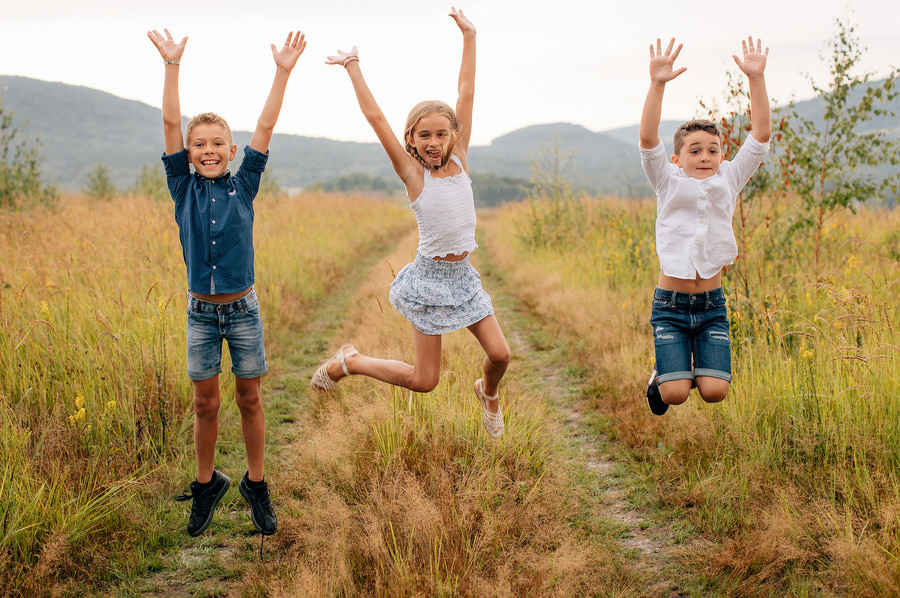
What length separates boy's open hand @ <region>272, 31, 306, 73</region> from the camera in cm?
327

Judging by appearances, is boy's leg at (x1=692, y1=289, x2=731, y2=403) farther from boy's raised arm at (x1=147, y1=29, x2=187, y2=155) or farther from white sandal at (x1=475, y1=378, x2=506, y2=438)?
boy's raised arm at (x1=147, y1=29, x2=187, y2=155)

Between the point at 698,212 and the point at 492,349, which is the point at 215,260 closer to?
the point at 492,349

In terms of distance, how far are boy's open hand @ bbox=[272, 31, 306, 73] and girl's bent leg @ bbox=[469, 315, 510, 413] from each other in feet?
6.05

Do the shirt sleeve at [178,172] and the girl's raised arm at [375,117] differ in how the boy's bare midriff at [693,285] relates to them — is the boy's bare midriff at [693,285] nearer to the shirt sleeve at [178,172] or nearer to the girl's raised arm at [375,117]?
the girl's raised arm at [375,117]

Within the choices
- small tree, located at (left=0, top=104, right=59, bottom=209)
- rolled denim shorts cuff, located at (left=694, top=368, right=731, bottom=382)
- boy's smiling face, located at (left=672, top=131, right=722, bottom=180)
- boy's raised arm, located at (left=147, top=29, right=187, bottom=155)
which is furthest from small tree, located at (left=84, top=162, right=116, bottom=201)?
rolled denim shorts cuff, located at (left=694, top=368, right=731, bottom=382)

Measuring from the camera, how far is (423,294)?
12.0ft

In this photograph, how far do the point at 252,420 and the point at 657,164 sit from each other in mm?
2787

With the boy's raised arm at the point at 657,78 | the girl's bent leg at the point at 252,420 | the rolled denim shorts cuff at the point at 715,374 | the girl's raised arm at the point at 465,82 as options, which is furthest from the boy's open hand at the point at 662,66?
the girl's bent leg at the point at 252,420

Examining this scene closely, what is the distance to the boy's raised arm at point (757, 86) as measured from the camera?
3385 mm

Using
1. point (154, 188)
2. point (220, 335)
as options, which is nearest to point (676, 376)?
point (220, 335)

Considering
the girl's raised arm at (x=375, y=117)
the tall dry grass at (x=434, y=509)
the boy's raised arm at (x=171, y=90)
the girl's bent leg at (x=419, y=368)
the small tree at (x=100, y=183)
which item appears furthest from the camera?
the small tree at (x=100, y=183)

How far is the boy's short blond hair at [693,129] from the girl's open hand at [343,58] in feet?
6.72

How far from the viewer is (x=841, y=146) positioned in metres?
6.04

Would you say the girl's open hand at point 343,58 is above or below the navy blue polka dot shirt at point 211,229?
above
